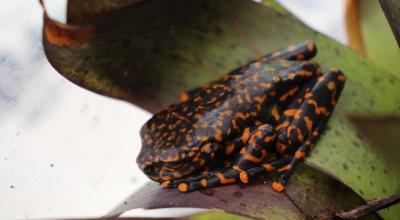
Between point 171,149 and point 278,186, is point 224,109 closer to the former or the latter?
point 171,149

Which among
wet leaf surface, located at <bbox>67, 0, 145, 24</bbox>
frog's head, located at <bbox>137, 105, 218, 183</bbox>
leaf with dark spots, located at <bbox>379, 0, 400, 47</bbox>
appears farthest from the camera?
frog's head, located at <bbox>137, 105, 218, 183</bbox>

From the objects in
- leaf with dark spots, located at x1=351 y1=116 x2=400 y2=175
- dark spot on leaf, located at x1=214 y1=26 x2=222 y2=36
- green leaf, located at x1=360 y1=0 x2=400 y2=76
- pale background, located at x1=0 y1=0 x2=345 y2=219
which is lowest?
pale background, located at x1=0 y1=0 x2=345 y2=219

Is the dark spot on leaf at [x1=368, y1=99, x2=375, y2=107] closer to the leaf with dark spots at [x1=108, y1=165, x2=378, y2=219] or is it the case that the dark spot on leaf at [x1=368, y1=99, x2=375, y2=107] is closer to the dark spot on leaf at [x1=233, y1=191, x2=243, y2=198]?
the leaf with dark spots at [x1=108, y1=165, x2=378, y2=219]

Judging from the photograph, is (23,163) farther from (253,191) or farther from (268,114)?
(268,114)

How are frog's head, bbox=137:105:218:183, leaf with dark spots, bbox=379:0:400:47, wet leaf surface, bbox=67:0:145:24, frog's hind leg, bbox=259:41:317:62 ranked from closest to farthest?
leaf with dark spots, bbox=379:0:400:47, wet leaf surface, bbox=67:0:145:24, frog's head, bbox=137:105:218:183, frog's hind leg, bbox=259:41:317:62

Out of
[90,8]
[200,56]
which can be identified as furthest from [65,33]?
[200,56]

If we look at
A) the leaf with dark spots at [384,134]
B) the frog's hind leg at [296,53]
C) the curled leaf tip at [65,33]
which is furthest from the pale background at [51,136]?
the leaf with dark spots at [384,134]

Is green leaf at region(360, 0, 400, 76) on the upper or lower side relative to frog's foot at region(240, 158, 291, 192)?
upper

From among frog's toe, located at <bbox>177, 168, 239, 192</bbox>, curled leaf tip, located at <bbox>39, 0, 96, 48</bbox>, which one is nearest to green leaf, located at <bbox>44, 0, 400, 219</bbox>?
curled leaf tip, located at <bbox>39, 0, 96, 48</bbox>
